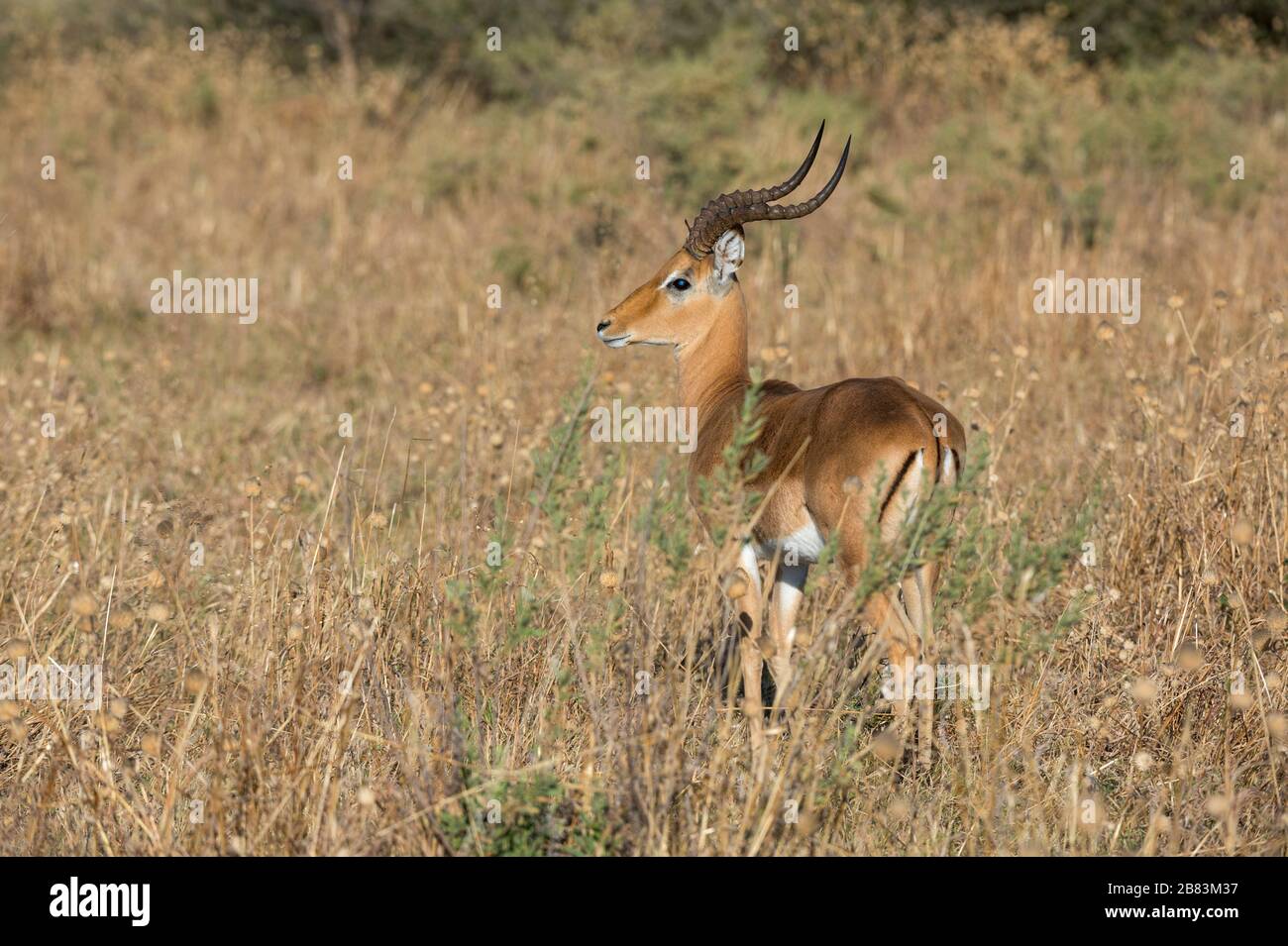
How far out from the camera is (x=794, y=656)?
514 centimetres

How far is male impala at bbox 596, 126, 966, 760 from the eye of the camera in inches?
162

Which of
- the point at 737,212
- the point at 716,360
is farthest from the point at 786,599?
the point at 737,212

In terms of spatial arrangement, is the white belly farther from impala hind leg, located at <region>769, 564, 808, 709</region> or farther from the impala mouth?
the impala mouth

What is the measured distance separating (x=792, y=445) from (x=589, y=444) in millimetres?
2222

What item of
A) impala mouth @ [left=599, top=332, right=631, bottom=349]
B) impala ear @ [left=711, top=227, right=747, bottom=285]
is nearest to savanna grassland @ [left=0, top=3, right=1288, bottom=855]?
impala mouth @ [left=599, top=332, right=631, bottom=349]

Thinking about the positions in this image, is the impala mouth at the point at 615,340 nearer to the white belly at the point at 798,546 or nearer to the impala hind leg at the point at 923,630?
the white belly at the point at 798,546

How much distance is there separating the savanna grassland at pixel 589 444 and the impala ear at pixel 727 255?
2.29 ft

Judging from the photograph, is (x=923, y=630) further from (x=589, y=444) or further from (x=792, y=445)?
(x=589, y=444)

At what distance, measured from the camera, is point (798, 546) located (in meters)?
4.49

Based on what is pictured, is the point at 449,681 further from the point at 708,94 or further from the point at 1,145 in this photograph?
the point at 1,145

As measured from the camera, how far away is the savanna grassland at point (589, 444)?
3455mm

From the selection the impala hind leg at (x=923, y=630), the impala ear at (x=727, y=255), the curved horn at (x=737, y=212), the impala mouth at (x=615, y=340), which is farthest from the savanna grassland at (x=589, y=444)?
the curved horn at (x=737, y=212)

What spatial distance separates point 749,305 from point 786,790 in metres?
5.25
